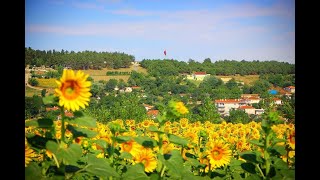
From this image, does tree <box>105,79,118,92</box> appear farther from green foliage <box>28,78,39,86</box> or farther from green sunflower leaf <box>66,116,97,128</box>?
green sunflower leaf <box>66,116,97,128</box>

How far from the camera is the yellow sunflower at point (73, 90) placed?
1.03 metres

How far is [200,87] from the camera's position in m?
6.77

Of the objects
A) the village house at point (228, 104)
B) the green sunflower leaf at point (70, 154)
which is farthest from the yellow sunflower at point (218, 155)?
the village house at point (228, 104)

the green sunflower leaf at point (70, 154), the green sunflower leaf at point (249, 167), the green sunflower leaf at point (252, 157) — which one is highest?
the green sunflower leaf at point (70, 154)

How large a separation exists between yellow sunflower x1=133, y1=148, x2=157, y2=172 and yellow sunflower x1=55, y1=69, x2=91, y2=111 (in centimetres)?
52

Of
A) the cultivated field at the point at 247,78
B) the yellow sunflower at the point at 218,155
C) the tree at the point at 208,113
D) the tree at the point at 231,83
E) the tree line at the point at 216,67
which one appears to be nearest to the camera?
the yellow sunflower at the point at 218,155

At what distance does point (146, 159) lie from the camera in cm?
147

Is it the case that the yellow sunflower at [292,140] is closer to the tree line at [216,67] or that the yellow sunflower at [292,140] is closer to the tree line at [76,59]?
the tree line at [76,59]

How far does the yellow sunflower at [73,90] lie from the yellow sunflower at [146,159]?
0.52m

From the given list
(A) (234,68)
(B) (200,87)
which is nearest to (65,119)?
(A) (234,68)

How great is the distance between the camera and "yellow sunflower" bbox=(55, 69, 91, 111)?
103 centimetres

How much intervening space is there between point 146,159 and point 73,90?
577mm
